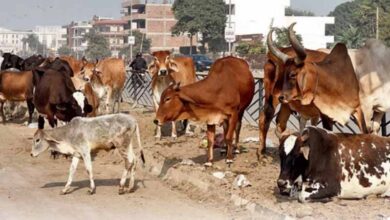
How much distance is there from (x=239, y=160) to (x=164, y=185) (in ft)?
4.59

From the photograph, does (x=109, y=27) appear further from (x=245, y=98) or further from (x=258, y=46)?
(x=245, y=98)

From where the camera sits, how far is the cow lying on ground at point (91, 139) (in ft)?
33.6

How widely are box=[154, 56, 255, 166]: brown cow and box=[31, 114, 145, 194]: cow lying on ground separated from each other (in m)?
0.73

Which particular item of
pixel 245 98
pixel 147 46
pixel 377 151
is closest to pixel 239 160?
pixel 245 98

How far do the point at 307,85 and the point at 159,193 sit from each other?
2455 millimetres

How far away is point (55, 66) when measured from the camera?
16922mm

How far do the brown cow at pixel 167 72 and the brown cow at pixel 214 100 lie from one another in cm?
284

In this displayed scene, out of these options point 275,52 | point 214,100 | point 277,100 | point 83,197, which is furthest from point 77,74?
point 275,52

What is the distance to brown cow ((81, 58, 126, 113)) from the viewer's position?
19.9m

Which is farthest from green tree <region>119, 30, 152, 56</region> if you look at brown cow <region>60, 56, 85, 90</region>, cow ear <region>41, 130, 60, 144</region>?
cow ear <region>41, 130, 60, 144</region>

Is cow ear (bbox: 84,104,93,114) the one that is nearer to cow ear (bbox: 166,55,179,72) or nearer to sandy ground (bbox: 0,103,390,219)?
sandy ground (bbox: 0,103,390,219)

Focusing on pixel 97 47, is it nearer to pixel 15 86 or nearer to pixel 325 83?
pixel 15 86

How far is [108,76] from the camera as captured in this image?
2058 centimetres

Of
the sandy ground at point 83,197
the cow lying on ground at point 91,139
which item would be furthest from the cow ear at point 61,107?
the cow lying on ground at point 91,139
